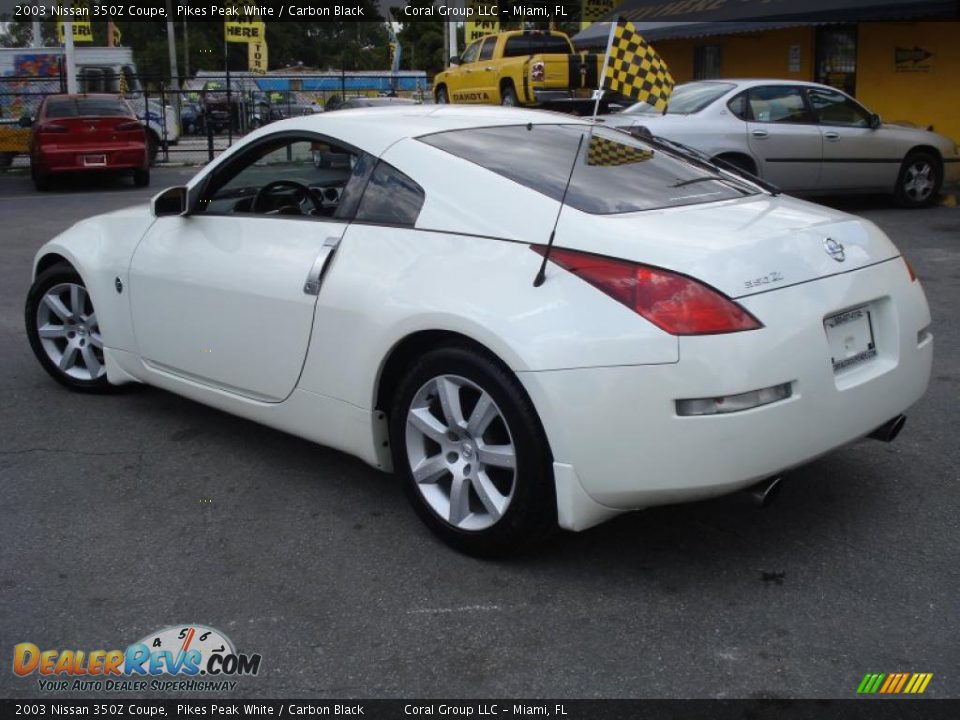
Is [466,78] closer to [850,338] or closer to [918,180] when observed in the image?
[918,180]

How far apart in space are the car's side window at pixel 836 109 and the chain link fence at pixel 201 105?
8.97 metres

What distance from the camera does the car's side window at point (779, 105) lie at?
11586 millimetres

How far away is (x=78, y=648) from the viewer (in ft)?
9.93

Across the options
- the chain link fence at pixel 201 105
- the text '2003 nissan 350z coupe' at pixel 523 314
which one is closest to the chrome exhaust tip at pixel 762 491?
the text '2003 nissan 350z coupe' at pixel 523 314

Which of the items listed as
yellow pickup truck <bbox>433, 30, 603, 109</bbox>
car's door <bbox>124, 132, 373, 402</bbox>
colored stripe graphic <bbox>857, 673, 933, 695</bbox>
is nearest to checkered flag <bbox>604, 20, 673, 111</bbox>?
car's door <bbox>124, 132, 373, 402</bbox>

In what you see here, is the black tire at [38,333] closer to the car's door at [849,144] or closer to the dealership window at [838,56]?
the car's door at [849,144]

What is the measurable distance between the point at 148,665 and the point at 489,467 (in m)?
1.20

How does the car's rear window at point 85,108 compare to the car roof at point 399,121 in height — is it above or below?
above

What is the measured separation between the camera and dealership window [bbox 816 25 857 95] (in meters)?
17.7

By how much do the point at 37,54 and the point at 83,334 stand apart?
30.1 m

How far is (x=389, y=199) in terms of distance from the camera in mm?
3836

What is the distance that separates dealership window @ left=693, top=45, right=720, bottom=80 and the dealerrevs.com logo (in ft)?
65.2

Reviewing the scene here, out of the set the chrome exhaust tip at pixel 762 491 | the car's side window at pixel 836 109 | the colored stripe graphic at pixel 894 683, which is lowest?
the colored stripe graphic at pixel 894 683

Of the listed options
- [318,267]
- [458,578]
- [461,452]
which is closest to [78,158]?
[318,267]
